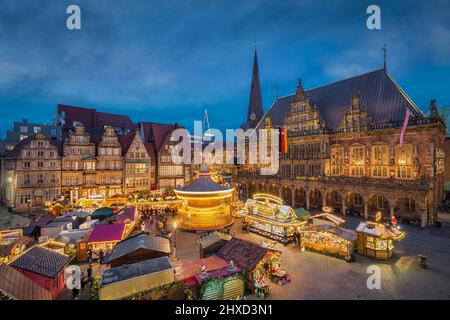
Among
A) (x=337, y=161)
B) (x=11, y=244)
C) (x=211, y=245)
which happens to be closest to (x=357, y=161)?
(x=337, y=161)

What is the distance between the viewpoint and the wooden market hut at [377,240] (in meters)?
14.8

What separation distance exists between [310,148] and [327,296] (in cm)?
2562

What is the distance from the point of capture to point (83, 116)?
4253 cm

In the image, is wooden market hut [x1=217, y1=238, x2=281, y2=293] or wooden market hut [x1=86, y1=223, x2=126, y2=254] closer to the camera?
wooden market hut [x1=217, y1=238, x2=281, y2=293]

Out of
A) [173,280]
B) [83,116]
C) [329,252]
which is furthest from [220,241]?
[83,116]

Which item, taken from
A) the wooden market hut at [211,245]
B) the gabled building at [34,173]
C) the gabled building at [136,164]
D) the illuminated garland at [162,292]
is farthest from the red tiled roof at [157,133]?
the illuminated garland at [162,292]

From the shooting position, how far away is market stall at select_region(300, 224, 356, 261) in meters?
14.7

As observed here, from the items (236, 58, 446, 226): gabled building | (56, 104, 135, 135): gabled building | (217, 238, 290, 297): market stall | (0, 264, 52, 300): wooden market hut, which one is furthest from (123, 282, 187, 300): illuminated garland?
(56, 104, 135, 135): gabled building

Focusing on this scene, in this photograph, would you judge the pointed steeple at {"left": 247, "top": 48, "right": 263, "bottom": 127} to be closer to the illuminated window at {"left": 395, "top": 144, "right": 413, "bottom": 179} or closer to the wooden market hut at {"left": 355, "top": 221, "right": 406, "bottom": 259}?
the illuminated window at {"left": 395, "top": 144, "right": 413, "bottom": 179}

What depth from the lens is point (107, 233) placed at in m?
15.5

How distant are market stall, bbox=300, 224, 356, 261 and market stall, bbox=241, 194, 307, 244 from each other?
4.39 ft

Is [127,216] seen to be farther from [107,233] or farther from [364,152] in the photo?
[364,152]

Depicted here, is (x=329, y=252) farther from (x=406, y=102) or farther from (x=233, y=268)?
(x=406, y=102)

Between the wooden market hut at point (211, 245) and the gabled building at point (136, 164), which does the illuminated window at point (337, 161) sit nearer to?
the wooden market hut at point (211, 245)
